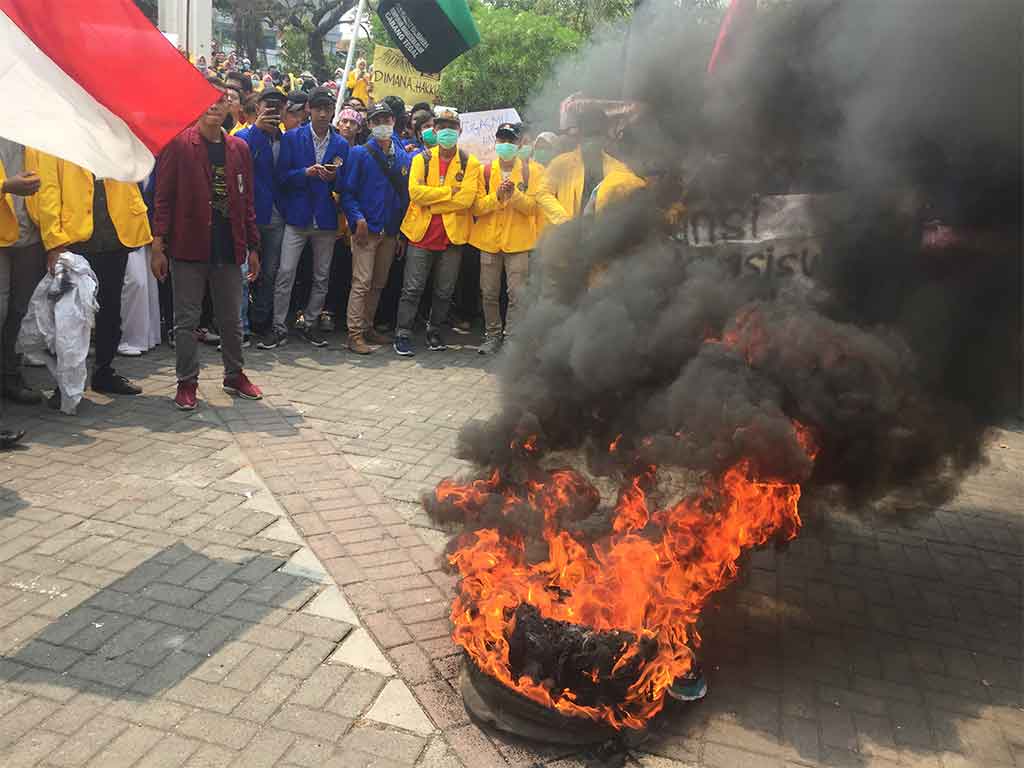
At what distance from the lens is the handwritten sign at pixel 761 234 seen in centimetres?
436

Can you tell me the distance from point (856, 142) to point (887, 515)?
2.14m

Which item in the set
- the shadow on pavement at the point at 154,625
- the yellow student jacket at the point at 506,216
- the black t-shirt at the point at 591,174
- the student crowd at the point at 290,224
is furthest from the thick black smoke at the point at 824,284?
the yellow student jacket at the point at 506,216

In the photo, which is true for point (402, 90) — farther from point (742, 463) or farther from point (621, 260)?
point (742, 463)

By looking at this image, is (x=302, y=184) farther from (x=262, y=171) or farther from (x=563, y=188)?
(x=563, y=188)

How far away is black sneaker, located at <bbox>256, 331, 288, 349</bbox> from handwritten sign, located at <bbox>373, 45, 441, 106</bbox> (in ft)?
16.1

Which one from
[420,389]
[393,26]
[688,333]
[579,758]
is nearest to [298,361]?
[420,389]

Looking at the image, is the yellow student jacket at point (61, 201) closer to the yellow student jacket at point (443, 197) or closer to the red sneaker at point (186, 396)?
the red sneaker at point (186, 396)

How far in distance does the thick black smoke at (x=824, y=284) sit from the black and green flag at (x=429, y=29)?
22.2ft

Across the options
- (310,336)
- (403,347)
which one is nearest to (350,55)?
(310,336)

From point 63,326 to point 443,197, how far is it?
4.01 metres

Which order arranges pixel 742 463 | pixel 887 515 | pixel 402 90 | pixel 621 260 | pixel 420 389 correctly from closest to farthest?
pixel 742 463 < pixel 621 260 < pixel 887 515 < pixel 420 389 < pixel 402 90

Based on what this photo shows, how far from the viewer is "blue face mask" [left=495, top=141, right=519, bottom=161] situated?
926 cm

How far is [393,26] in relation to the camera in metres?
10.9

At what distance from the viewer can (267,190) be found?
868 centimetres
